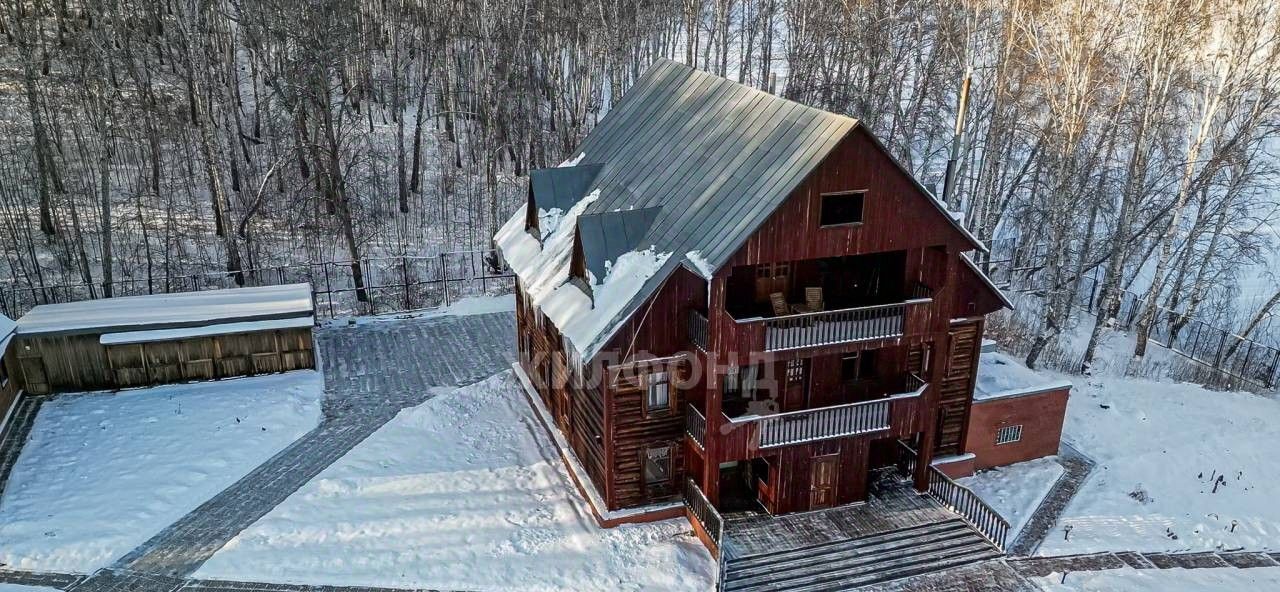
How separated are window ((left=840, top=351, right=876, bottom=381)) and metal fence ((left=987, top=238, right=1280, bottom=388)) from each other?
14.6m

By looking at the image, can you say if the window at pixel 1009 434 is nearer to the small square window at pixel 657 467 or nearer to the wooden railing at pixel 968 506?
the wooden railing at pixel 968 506

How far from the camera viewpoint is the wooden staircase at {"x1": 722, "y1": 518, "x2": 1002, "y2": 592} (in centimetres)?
2009

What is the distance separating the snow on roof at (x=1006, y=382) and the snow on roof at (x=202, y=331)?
2130cm

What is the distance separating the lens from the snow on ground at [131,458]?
21078mm

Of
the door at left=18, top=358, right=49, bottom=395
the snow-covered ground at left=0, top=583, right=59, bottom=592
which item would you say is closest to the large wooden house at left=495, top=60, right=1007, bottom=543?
the snow-covered ground at left=0, top=583, right=59, bottom=592

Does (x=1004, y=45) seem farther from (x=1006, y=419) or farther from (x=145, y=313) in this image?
(x=145, y=313)

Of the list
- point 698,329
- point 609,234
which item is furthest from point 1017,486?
point 609,234

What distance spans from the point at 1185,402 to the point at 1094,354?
5696mm

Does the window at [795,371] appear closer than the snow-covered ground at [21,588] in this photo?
No

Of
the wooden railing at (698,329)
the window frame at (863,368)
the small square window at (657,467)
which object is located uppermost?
the wooden railing at (698,329)

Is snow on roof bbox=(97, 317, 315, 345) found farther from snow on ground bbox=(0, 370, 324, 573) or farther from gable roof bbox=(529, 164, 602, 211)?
gable roof bbox=(529, 164, 602, 211)

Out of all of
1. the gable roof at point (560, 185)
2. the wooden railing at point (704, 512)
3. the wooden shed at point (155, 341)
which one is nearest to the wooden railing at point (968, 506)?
the wooden railing at point (704, 512)

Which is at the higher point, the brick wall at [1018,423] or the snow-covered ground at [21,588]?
the brick wall at [1018,423]

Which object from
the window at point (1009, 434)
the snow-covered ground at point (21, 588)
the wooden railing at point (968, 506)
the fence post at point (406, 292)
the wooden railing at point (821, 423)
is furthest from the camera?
the fence post at point (406, 292)
